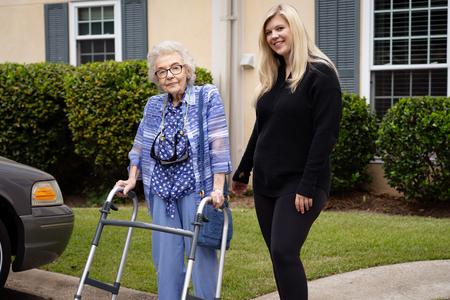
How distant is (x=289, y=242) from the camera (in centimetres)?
402

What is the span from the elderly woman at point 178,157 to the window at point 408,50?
20.3 feet

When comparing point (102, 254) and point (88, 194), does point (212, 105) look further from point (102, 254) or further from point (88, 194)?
point (88, 194)

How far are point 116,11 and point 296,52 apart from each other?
8325 millimetres

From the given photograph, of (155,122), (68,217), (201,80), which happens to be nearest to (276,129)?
(155,122)

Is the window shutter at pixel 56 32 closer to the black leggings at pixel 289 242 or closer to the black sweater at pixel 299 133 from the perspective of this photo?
the black sweater at pixel 299 133

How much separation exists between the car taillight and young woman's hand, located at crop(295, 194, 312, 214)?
7.74 ft

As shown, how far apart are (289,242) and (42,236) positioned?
7.43 feet

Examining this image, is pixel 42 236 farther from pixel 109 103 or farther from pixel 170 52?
pixel 109 103

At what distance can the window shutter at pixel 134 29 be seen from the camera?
11.7 meters

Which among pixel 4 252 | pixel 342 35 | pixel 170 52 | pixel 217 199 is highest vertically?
pixel 342 35

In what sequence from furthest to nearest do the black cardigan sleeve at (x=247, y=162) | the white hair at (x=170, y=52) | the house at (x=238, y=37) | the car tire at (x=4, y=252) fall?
the house at (x=238, y=37) → the car tire at (x=4, y=252) → the black cardigan sleeve at (x=247, y=162) → the white hair at (x=170, y=52)

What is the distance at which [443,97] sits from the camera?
30.1 ft

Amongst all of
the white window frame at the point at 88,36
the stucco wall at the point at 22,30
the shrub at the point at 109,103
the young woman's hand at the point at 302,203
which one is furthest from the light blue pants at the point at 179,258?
the stucco wall at the point at 22,30

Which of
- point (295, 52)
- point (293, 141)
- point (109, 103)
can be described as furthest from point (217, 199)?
point (109, 103)
